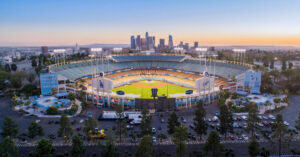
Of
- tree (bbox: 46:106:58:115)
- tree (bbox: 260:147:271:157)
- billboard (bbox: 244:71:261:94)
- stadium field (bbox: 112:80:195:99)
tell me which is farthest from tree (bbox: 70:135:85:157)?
billboard (bbox: 244:71:261:94)

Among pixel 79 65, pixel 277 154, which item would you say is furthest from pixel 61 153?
pixel 79 65

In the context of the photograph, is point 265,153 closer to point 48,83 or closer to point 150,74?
point 48,83

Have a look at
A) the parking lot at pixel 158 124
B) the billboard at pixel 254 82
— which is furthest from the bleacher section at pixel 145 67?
the parking lot at pixel 158 124

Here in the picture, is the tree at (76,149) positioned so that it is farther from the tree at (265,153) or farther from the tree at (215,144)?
the tree at (265,153)

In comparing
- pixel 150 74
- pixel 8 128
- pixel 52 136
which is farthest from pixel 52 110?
pixel 150 74

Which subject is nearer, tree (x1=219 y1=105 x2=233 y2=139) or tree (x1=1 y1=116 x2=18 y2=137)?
tree (x1=1 y1=116 x2=18 y2=137)

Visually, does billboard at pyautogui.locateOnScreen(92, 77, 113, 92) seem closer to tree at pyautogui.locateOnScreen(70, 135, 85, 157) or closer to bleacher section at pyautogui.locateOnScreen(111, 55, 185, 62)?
tree at pyautogui.locateOnScreen(70, 135, 85, 157)
